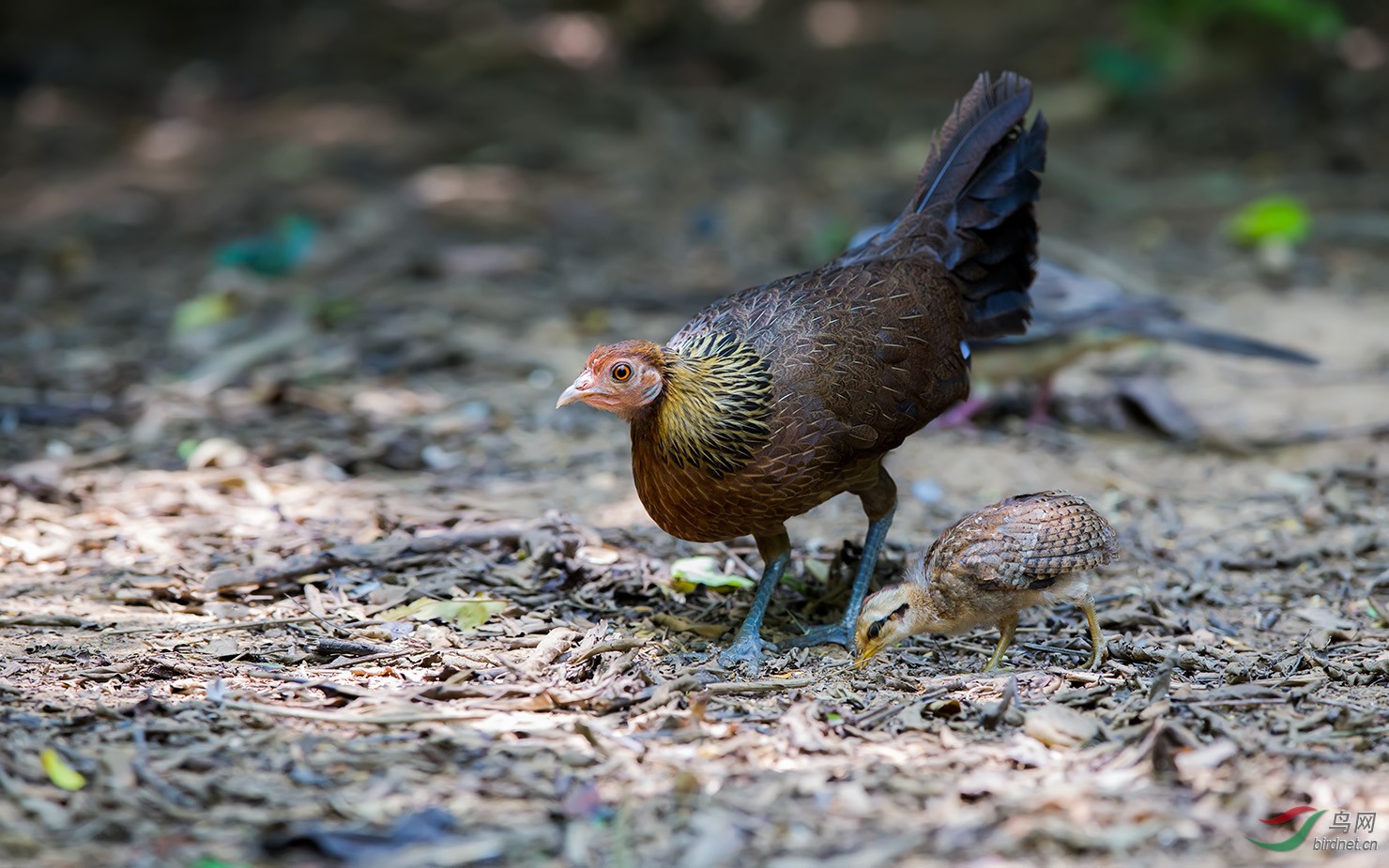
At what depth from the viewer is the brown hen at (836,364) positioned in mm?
4133

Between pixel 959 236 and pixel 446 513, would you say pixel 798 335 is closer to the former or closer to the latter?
pixel 959 236

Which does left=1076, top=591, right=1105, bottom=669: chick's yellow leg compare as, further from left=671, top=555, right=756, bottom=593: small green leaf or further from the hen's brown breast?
left=671, top=555, right=756, bottom=593: small green leaf

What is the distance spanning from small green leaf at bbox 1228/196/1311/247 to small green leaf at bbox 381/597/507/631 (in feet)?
23.1

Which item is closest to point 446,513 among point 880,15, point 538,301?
point 538,301

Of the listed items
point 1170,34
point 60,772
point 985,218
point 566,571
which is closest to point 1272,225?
point 1170,34

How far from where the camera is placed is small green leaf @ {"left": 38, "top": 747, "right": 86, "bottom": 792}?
314 cm

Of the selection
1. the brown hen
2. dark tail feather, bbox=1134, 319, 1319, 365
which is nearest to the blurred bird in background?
dark tail feather, bbox=1134, 319, 1319, 365

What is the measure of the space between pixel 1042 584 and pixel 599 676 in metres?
1.36

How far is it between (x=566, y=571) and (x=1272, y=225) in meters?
6.71

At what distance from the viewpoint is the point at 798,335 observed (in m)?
4.35

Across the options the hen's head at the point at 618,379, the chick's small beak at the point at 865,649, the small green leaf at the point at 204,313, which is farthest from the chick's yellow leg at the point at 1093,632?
the small green leaf at the point at 204,313

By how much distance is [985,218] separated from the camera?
495cm

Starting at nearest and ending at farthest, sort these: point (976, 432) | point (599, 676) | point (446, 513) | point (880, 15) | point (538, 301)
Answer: point (599, 676) < point (446, 513) < point (976, 432) < point (538, 301) < point (880, 15)

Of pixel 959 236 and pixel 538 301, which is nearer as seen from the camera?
pixel 959 236
